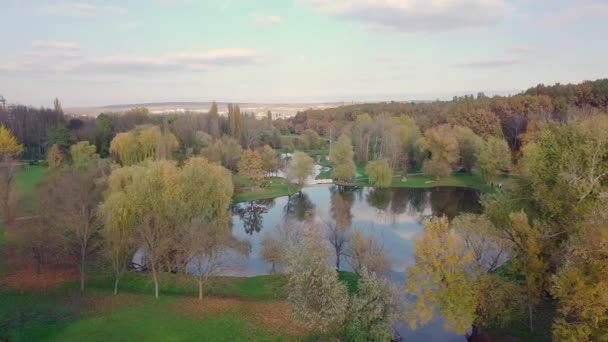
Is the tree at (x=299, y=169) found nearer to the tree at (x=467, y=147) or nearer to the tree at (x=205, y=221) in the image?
the tree at (x=205, y=221)

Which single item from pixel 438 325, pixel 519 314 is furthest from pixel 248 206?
pixel 519 314

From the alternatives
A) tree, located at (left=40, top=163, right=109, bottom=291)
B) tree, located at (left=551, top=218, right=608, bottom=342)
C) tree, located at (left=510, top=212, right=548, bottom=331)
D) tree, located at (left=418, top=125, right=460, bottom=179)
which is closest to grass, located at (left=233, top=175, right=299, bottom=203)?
tree, located at (left=40, top=163, right=109, bottom=291)

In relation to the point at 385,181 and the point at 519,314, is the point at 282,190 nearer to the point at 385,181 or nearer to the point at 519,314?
the point at 385,181

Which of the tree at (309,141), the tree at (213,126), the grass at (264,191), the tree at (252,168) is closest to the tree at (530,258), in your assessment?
the grass at (264,191)

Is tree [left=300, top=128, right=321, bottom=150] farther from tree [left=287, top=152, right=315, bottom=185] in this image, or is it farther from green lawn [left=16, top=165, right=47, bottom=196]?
green lawn [left=16, top=165, right=47, bottom=196]

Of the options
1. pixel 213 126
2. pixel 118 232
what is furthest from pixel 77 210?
pixel 213 126

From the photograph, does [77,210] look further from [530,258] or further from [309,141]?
[309,141]

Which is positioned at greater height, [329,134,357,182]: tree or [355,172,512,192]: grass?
[329,134,357,182]: tree
